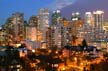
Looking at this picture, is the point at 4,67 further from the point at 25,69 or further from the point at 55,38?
the point at 55,38

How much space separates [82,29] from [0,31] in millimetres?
12569

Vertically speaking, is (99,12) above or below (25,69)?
above

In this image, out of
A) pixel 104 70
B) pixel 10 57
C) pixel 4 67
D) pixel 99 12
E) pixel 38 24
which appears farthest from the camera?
pixel 99 12

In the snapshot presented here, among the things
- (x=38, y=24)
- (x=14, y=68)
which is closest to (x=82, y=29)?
(x=38, y=24)

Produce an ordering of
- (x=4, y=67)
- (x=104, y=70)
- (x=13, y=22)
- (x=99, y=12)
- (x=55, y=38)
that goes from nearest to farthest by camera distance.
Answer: (x=4, y=67)
(x=104, y=70)
(x=55, y=38)
(x=13, y=22)
(x=99, y=12)

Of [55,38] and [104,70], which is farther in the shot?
[55,38]

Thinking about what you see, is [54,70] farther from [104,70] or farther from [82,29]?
[82,29]

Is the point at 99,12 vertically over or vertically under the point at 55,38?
over

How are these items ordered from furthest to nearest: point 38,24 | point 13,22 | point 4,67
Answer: point 38,24 < point 13,22 < point 4,67

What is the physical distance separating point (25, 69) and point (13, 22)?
21.4 meters

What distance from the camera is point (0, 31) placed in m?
28.7

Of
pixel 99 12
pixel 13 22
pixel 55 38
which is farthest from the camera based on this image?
pixel 99 12

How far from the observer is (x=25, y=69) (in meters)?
12.8

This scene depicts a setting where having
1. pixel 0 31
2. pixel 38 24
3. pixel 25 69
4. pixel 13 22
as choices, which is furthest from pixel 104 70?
pixel 38 24
